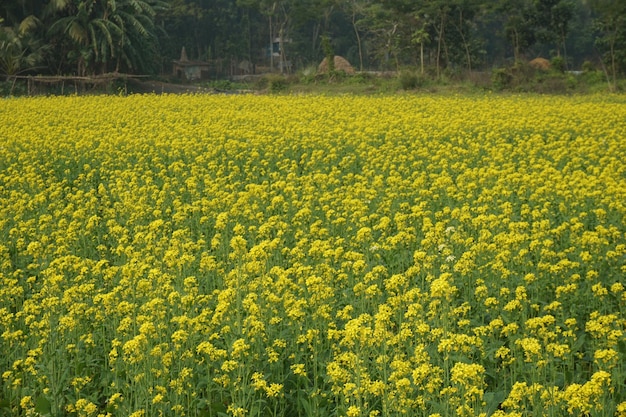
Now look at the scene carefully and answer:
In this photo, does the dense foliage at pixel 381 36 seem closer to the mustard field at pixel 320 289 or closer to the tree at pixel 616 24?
the tree at pixel 616 24

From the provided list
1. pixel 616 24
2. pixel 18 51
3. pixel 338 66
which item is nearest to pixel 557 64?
pixel 616 24

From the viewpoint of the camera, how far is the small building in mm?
54188

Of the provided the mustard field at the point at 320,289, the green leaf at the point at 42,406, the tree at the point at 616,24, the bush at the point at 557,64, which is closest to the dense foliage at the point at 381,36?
the tree at the point at 616,24

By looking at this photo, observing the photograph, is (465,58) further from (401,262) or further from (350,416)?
(350,416)

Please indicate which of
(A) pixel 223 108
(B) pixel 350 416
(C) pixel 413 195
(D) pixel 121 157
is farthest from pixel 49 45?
(B) pixel 350 416

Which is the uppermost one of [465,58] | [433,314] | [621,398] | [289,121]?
[465,58]

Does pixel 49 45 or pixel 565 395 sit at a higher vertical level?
pixel 49 45

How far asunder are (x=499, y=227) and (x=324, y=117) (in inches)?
483

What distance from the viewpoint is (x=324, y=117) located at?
19750mm

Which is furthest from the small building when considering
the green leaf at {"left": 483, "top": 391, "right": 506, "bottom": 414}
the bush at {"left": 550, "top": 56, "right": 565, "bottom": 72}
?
the green leaf at {"left": 483, "top": 391, "right": 506, "bottom": 414}

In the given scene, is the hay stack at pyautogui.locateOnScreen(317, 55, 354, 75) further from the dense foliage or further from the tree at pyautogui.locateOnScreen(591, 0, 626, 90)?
the tree at pyautogui.locateOnScreen(591, 0, 626, 90)

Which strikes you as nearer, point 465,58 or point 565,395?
point 565,395

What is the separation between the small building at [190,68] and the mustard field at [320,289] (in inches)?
1623

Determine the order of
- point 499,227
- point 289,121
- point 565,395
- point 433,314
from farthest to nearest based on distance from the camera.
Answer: point 289,121 < point 499,227 < point 433,314 < point 565,395
